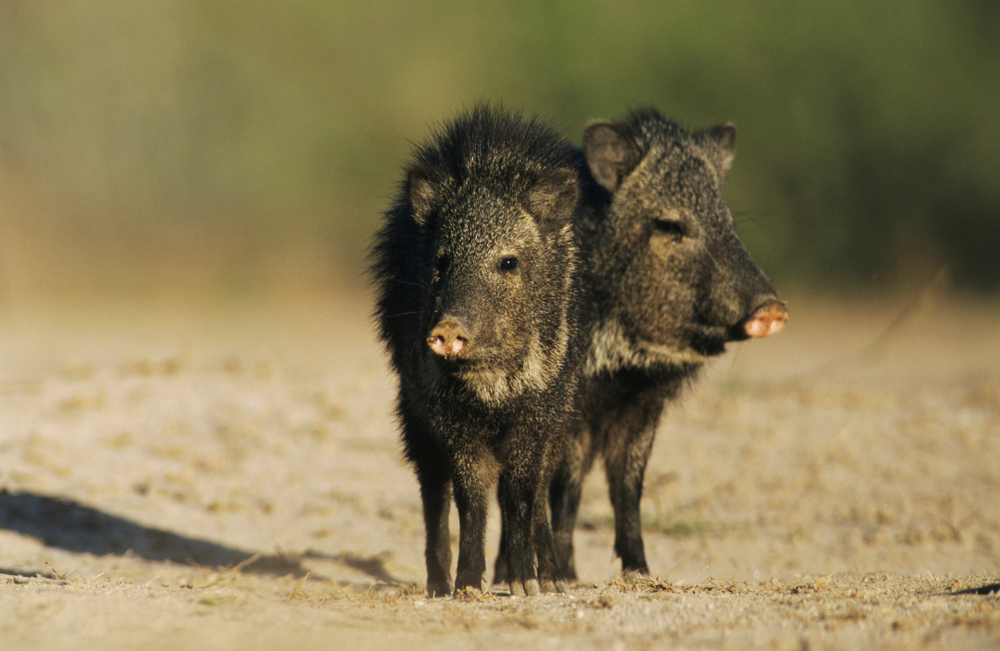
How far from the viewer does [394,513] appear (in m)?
6.13

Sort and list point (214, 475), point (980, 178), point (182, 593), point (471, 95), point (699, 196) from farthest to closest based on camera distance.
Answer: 1. point (471, 95)
2. point (980, 178)
3. point (214, 475)
4. point (699, 196)
5. point (182, 593)

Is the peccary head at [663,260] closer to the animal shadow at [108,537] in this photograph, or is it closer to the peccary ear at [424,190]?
the peccary ear at [424,190]

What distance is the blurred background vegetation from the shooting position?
15.1 meters

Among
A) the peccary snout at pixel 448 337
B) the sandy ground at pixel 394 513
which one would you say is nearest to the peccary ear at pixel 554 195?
the peccary snout at pixel 448 337

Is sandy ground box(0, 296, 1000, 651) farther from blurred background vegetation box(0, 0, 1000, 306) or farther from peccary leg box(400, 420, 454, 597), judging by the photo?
blurred background vegetation box(0, 0, 1000, 306)

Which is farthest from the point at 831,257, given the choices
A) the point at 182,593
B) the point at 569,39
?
the point at 182,593

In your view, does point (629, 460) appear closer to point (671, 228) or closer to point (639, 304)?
point (639, 304)

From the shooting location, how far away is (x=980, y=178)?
15.1 m

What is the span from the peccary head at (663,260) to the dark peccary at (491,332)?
0.50 meters

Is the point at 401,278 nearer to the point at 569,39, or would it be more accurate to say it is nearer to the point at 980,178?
the point at 980,178

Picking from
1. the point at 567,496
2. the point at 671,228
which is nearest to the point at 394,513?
the point at 567,496

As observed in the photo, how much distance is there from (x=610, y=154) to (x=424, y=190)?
1212 mm

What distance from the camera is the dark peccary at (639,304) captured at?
4.68 meters

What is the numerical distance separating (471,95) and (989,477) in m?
12.7
